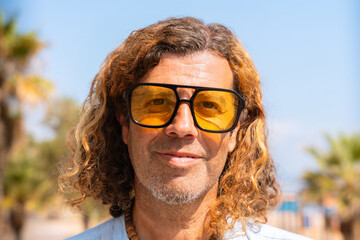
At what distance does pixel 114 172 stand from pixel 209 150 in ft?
2.52

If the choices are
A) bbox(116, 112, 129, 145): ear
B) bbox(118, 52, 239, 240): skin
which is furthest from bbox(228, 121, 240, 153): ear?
bbox(116, 112, 129, 145): ear

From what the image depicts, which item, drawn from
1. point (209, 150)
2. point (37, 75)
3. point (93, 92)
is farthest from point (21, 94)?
point (209, 150)

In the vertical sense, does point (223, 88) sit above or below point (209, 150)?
above

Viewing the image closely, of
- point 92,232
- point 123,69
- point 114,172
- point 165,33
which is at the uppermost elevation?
point 165,33

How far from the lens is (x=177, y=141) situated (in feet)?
7.35

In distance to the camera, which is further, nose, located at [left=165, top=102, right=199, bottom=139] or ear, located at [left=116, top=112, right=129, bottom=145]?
ear, located at [left=116, top=112, right=129, bottom=145]

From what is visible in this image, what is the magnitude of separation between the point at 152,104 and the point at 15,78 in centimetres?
1129

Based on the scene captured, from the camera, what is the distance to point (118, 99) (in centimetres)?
266

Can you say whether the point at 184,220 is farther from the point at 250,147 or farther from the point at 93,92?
the point at 93,92

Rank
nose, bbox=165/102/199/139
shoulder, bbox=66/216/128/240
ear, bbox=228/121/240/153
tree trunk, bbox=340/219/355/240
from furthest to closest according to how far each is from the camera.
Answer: tree trunk, bbox=340/219/355/240 → ear, bbox=228/121/240/153 → shoulder, bbox=66/216/128/240 → nose, bbox=165/102/199/139

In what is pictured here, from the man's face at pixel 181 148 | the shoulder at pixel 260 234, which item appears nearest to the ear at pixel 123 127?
the man's face at pixel 181 148

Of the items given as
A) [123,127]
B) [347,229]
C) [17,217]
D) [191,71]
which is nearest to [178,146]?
[191,71]

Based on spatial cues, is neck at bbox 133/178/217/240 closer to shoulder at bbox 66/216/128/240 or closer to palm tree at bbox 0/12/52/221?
shoulder at bbox 66/216/128/240

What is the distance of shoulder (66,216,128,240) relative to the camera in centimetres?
244
